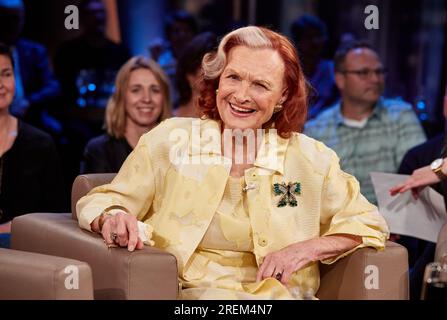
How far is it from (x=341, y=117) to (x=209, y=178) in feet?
7.29

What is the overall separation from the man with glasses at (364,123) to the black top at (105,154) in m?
1.19

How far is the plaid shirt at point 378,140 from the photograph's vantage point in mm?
5078

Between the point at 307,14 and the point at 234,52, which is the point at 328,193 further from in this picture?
the point at 307,14

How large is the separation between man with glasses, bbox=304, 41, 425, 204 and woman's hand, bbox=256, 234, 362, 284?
1916mm

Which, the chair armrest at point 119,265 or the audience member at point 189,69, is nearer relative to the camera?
the chair armrest at point 119,265

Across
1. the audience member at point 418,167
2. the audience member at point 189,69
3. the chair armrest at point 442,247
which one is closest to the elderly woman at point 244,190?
the chair armrest at point 442,247

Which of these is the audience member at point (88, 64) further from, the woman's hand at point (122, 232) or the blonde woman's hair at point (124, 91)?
the woman's hand at point (122, 232)

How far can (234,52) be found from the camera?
10.5ft

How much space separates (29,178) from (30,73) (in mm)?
1515

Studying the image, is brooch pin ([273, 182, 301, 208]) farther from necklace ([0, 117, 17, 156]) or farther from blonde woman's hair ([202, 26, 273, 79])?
necklace ([0, 117, 17, 156])

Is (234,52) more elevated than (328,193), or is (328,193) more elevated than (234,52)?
(234,52)

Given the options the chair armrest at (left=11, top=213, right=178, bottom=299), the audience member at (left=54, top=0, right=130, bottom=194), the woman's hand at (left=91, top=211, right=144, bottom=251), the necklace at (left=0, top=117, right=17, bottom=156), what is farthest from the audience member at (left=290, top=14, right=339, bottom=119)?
the woman's hand at (left=91, top=211, right=144, bottom=251)

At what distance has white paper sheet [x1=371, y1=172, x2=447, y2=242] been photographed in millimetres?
3992
